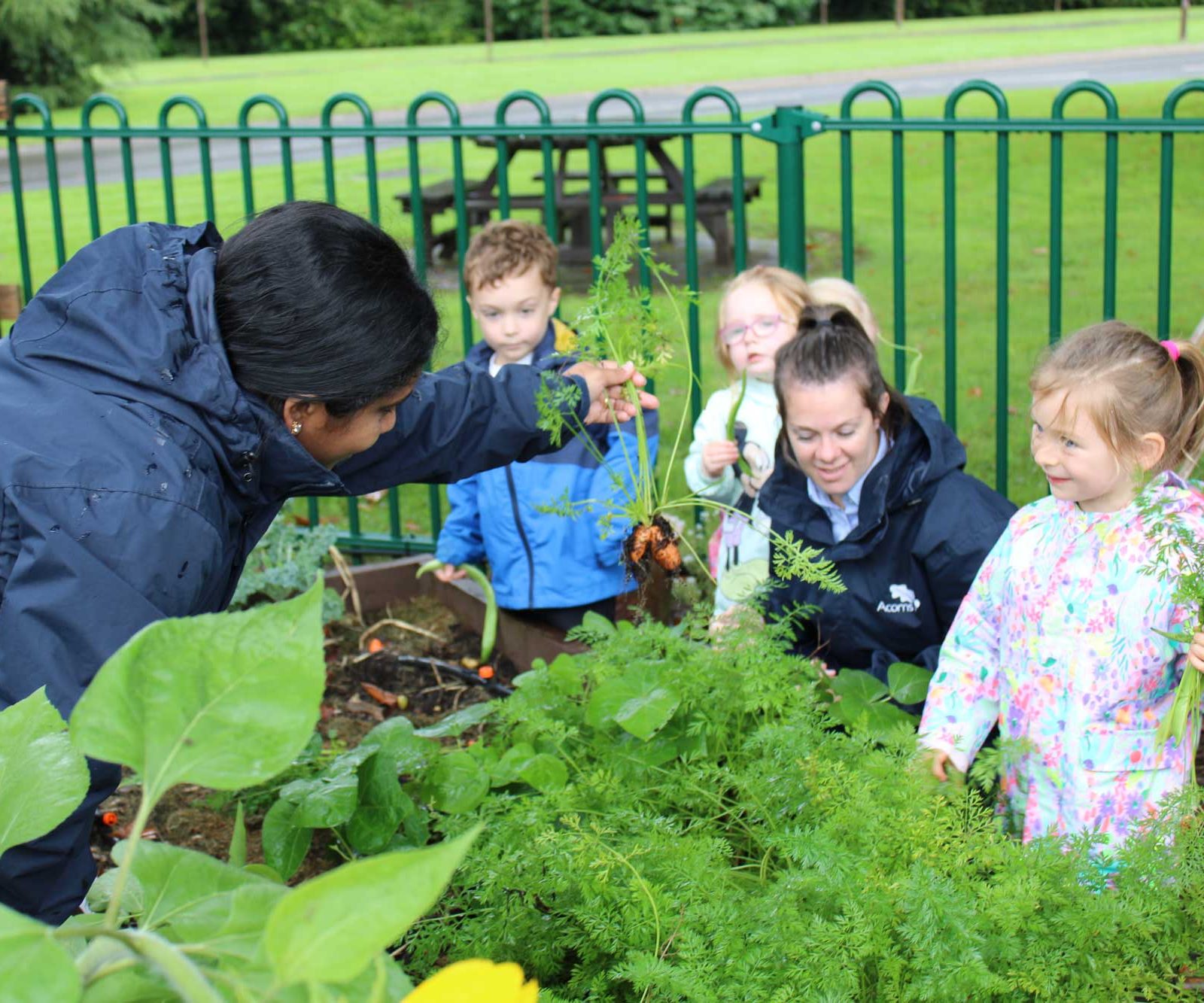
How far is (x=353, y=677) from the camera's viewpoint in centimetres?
412

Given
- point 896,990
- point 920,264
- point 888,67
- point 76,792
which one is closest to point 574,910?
point 896,990

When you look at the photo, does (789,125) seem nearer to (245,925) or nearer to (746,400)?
(746,400)

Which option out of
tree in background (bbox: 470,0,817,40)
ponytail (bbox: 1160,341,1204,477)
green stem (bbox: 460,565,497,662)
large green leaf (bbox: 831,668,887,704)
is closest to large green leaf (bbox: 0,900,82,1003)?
large green leaf (bbox: 831,668,887,704)

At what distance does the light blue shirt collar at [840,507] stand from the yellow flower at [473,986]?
2657 millimetres

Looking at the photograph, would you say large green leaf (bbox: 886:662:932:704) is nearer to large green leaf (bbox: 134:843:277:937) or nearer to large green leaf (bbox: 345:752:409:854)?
large green leaf (bbox: 345:752:409:854)

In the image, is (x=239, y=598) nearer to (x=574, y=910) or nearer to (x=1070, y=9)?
(x=574, y=910)

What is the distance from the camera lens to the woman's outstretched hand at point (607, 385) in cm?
290

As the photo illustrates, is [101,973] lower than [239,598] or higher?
higher

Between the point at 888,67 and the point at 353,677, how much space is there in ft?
87.0

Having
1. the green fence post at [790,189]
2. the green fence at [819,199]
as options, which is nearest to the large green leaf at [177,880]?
the green fence at [819,199]

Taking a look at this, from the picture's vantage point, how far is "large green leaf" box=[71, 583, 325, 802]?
2.21 feet

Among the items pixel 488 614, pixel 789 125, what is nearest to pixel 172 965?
pixel 488 614

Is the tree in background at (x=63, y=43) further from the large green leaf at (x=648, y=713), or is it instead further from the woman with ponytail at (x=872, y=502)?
the large green leaf at (x=648, y=713)

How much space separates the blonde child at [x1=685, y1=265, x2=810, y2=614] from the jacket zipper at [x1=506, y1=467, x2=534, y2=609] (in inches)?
22.1
